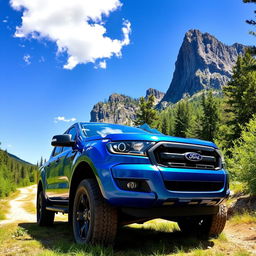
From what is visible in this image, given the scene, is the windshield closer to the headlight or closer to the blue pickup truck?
the blue pickup truck

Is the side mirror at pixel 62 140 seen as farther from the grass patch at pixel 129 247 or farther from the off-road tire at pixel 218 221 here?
the off-road tire at pixel 218 221

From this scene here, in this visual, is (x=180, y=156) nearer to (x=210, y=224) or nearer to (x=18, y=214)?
(x=210, y=224)

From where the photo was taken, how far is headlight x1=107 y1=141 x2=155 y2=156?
3291mm

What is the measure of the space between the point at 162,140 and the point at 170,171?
1.31ft

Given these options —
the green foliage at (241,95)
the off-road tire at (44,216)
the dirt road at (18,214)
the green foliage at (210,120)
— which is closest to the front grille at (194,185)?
the off-road tire at (44,216)

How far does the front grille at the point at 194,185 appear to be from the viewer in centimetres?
322

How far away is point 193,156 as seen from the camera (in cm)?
349

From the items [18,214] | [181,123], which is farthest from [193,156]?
[181,123]

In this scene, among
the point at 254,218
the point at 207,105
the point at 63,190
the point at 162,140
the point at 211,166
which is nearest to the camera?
the point at 162,140

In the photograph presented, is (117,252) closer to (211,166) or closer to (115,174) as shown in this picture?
(115,174)

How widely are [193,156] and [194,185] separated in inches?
13.5

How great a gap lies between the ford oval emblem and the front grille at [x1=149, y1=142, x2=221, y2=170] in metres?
0.03

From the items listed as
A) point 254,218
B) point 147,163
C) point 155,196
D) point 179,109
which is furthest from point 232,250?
point 179,109

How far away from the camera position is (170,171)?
3197 millimetres
